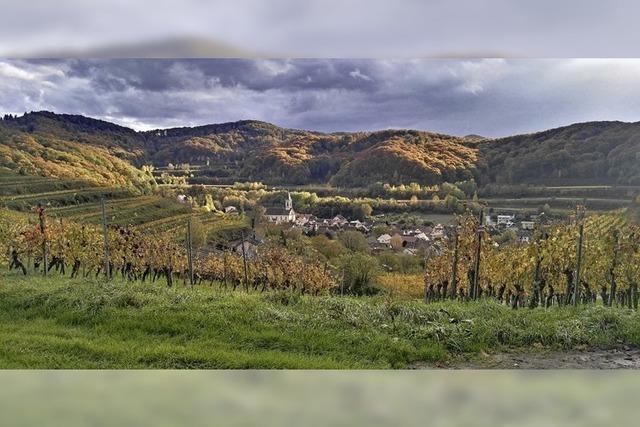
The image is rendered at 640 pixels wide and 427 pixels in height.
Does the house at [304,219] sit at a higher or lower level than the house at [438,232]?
higher

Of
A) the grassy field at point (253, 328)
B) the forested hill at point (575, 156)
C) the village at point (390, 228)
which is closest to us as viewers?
the grassy field at point (253, 328)

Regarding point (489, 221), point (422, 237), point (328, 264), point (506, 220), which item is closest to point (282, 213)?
point (328, 264)

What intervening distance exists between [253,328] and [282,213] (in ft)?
3.32

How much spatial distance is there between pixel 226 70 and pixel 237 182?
2.99ft

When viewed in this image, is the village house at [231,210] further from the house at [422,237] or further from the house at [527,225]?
the house at [527,225]

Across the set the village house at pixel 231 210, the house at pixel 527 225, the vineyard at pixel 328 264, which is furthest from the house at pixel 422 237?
the village house at pixel 231 210

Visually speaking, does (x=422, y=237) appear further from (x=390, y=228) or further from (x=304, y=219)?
(x=304, y=219)

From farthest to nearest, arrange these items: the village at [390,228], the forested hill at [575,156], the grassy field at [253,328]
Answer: the village at [390,228] → the forested hill at [575,156] → the grassy field at [253,328]

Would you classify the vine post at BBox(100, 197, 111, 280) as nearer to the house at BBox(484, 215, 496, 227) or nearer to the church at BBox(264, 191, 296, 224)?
the church at BBox(264, 191, 296, 224)

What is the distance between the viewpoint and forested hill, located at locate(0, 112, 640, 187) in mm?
4637

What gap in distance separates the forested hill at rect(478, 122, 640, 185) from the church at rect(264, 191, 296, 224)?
1.54 metres

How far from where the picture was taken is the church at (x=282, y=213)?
476cm

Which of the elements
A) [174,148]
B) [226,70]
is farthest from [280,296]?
[226,70]

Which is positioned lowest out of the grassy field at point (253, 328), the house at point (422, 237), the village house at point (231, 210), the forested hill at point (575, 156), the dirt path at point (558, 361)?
the dirt path at point (558, 361)
